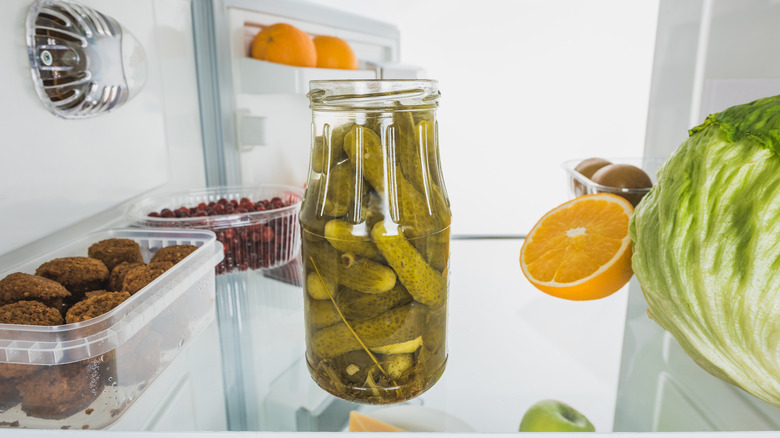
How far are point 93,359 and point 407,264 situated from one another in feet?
0.80

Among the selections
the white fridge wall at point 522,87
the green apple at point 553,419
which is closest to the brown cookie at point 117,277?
the green apple at point 553,419

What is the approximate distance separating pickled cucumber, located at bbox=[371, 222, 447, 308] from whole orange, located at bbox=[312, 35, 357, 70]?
0.66m

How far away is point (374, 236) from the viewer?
422mm

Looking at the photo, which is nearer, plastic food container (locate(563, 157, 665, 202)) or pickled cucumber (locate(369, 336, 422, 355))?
pickled cucumber (locate(369, 336, 422, 355))

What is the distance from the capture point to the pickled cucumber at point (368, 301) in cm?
43

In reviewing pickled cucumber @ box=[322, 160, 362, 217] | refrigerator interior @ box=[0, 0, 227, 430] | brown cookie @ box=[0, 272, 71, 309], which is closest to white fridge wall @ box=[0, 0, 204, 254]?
refrigerator interior @ box=[0, 0, 227, 430]

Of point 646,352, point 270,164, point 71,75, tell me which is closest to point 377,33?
point 270,164

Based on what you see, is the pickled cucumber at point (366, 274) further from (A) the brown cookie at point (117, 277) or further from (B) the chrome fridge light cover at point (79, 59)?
(B) the chrome fridge light cover at point (79, 59)

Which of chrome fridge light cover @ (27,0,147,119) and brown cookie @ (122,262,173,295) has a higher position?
chrome fridge light cover @ (27,0,147,119)

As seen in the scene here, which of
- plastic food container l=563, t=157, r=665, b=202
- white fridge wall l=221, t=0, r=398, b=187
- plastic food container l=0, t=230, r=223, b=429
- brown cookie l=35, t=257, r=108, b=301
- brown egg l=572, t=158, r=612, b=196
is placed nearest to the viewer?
plastic food container l=0, t=230, r=223, b=429

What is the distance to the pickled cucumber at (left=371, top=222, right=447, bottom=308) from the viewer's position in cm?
42

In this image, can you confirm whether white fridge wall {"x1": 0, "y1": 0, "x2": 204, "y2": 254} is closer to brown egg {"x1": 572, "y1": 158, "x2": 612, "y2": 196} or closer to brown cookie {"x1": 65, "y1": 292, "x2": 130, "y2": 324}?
brown cookie {"x1": 65, "y1": 292, "x2": 130, "y2": 324}

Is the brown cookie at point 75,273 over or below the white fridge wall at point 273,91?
below

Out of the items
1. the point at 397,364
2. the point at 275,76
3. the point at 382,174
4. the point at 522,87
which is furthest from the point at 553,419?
the point at 522,87
